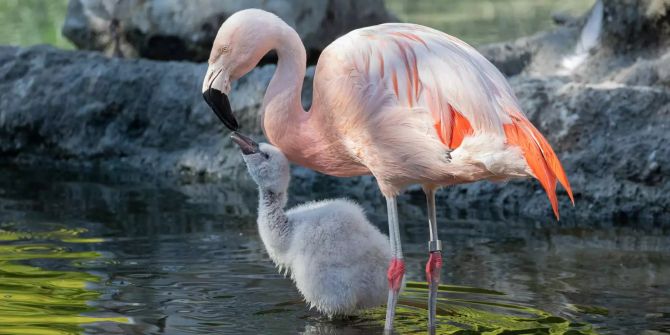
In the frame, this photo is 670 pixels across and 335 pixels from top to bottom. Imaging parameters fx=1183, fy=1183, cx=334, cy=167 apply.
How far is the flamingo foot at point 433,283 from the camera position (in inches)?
164

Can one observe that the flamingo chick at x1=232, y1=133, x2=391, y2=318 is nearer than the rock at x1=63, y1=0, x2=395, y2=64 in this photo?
Yes

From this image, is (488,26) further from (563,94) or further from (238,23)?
(238,23)

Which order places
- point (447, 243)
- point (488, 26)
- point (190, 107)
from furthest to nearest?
point (488, 26)
point (190, 107)
point (447, 243)

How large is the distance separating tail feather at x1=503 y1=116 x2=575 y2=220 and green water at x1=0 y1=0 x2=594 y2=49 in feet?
20.5

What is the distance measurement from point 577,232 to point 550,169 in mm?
2031

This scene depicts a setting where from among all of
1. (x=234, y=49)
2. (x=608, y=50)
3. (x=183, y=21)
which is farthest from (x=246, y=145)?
(x=608, y=50)

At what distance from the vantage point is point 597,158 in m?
6.14

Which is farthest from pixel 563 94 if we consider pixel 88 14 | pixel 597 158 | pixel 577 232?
pixel 88 14

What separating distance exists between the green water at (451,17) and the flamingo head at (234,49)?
591 centimetres

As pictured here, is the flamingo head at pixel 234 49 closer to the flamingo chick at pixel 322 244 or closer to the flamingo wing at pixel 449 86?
the flamingo chick at pixel 322 244

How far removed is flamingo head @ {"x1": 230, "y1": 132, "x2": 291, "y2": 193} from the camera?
4.49 meters

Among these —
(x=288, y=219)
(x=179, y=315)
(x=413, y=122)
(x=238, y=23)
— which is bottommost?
(x=179, y=315)

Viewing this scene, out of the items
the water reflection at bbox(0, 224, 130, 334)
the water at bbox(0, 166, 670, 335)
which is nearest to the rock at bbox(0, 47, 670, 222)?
the water at bbox(0, 166, 670, 335)

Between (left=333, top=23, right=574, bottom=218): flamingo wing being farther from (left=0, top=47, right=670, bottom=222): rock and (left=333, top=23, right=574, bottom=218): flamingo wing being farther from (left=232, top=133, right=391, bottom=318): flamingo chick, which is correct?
(left=0, top=47, right=670, bottom=222): rock
